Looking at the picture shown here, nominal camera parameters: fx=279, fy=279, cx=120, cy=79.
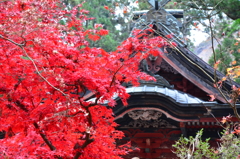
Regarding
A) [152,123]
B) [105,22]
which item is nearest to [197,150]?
[152,123]

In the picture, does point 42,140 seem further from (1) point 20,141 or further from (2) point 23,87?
(2) point 23,87

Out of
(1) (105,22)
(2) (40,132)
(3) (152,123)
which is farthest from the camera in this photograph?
(1) (105,22)

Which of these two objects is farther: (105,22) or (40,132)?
(105,22)

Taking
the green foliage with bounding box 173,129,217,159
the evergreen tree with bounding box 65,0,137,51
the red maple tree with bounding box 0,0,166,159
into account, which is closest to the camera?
the red maple tree with bounding box 0,0,166,159

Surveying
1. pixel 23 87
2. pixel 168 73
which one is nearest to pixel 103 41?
pixel 168 73

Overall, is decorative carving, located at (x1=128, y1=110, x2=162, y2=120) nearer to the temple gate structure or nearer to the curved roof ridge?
the temple gate structure

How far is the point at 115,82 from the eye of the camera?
463 cm

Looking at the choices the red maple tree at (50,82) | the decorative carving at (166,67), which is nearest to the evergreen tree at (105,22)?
the decorative carving at (166,67)

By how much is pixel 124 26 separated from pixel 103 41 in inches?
212

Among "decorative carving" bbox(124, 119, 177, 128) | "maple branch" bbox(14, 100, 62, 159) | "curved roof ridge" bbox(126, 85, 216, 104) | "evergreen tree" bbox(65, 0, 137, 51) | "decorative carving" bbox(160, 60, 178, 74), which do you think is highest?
"evergreen tree" bbox(65, 0, 137, 51)

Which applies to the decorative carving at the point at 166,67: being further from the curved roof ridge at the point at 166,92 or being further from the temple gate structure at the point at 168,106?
the curved roof ridge at the point at 166,92

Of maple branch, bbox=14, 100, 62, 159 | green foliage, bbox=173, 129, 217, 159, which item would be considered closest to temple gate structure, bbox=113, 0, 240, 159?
green foliage, bbox=173, 129, 217, 159

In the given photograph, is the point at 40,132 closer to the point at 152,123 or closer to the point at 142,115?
the point at 142,115

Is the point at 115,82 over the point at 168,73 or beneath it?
beneath
